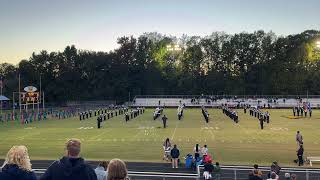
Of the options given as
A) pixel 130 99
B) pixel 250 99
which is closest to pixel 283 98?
pixel 250 99

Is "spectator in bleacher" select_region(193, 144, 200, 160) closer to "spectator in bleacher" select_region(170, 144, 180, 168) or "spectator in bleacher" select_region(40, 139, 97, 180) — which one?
"spectator in bleacher" select_region(170, 144, 180, 168)

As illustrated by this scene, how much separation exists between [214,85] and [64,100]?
32.8m

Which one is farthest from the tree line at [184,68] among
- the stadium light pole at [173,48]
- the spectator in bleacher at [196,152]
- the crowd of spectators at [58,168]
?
the crowd of spectators at [58,168]

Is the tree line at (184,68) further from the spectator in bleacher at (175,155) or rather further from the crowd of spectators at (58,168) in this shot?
the crowd of spectators at (58,168)

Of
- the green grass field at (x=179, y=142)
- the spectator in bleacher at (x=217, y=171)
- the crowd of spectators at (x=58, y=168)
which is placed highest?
the crowd of spectators at (x=58, y=168)

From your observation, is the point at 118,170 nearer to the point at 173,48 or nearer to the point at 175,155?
the point at 175,155

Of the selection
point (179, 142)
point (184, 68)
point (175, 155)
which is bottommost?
point (179, 142)

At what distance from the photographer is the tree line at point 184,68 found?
326ft

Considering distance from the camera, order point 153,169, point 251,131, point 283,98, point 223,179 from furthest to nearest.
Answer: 1. point 283,98
2. point 251,131
3. point 153,169
4. point 223,179

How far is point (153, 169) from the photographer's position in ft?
64.4

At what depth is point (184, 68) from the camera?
10600cm

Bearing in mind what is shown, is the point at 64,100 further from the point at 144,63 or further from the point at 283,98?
the point at 283,98

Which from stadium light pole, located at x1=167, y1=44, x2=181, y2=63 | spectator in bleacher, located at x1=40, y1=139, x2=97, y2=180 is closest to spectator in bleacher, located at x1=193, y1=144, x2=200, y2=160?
spectator in bleacher, located at x1=40, y1=139, x2=97, y2=180

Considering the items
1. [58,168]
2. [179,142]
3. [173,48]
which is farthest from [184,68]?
[58,168]
